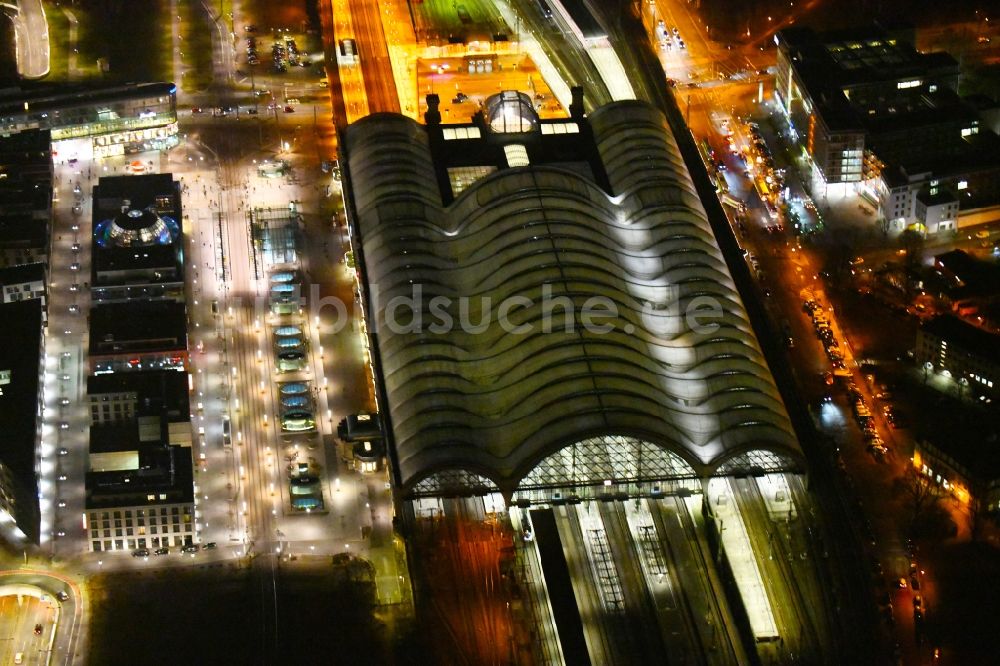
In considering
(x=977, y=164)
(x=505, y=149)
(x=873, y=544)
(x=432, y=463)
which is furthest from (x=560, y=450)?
(x=977, y=164)

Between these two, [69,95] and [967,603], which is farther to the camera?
[69,95]

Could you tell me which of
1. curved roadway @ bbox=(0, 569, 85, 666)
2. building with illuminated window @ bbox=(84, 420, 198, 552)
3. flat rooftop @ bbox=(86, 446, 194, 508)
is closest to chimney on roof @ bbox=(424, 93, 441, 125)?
flat rooftop @ bbox=(86, 446, 194, 508)

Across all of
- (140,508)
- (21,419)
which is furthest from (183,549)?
(21,419)

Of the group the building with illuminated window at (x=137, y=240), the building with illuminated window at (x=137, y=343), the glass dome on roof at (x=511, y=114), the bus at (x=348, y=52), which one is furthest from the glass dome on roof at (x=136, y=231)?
the bus at (x=348, y=52)

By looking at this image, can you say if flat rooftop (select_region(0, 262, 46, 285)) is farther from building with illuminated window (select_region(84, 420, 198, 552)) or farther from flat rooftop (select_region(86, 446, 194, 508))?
building with illuminated window (select_region(84, 420, 198, 552))

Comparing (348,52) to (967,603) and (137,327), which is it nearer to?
(137,327)

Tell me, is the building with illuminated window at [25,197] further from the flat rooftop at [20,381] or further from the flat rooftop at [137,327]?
the flat rooftop at [137,327]
